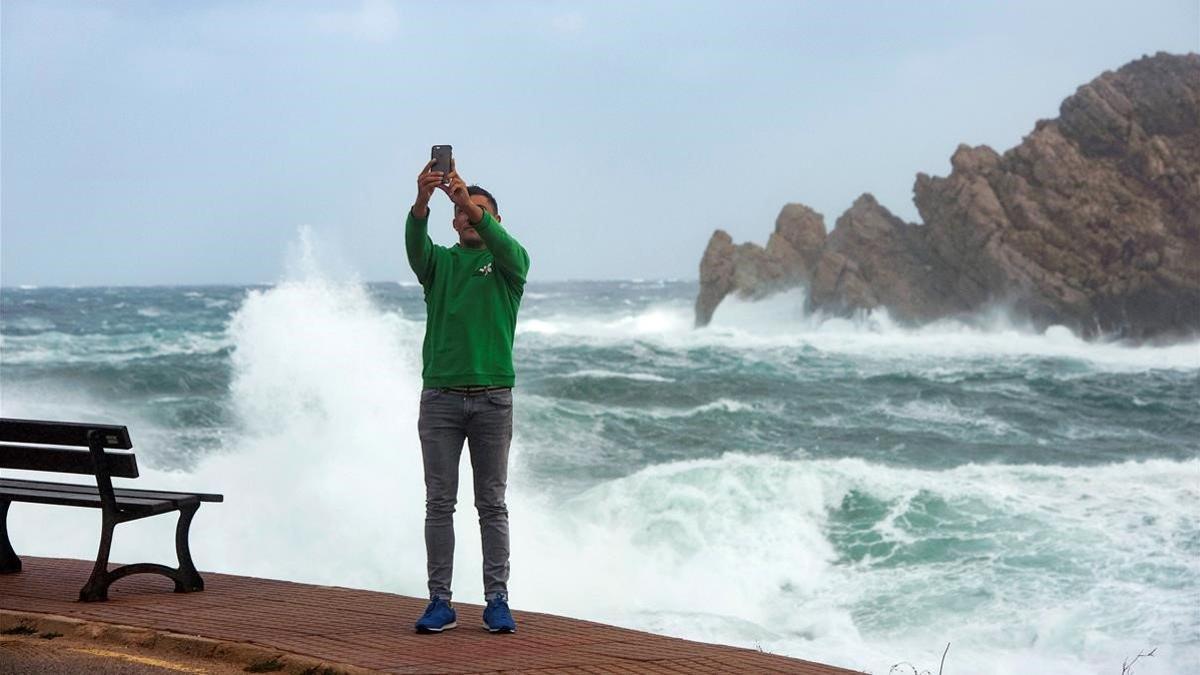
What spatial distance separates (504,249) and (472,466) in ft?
2.73

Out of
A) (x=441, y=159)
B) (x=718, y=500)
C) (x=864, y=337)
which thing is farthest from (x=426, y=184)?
(x=864, y=337)

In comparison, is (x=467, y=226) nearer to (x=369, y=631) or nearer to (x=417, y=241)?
(x=417, y=241)

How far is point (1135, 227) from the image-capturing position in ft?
136

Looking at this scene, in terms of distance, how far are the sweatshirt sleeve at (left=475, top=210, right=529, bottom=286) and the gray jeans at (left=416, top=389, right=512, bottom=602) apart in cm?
A: 45

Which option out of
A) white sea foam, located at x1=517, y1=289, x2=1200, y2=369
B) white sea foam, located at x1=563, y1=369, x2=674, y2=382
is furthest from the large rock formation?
white sea foam, located at x1=563, y1=369, x2=674, y2=382

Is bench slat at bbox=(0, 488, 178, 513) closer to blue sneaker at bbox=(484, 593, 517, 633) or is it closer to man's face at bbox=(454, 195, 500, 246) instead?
blue sneaker at bbox=(484, 593, 517, 633)

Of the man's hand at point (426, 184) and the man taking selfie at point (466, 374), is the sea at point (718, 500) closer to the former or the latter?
the man taking selfie at point (466, 374)

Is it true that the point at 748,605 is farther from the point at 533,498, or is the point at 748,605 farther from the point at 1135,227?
the point at 1135,227

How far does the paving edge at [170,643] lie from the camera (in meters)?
4.16

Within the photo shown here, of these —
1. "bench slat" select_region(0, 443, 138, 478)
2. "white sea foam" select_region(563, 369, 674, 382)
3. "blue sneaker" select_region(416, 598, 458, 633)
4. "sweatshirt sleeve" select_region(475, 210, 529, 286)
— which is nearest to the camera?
"sweatshirt sleeve" select_region(475, 210, 529, 286)

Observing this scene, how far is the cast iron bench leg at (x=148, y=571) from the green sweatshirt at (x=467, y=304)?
166 cm

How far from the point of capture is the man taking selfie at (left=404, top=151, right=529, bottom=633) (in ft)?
15.0

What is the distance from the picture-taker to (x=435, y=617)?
4.71 meters

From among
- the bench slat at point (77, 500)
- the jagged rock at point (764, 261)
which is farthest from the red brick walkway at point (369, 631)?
the jagged rock at point (764, 261)
